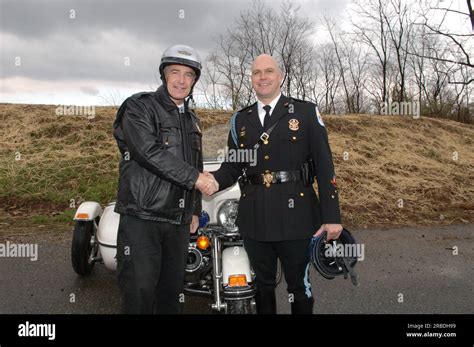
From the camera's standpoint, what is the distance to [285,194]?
276 centimetres

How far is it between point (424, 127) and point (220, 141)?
14.2 meters

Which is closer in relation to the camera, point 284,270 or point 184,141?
point 184,141

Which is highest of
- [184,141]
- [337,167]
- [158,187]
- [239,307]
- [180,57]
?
[180,57]

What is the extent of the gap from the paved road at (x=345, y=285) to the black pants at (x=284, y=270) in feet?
3.07

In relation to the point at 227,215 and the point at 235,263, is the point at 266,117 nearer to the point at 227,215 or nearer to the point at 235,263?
the point at 227,215

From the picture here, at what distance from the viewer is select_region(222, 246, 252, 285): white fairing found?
287cm

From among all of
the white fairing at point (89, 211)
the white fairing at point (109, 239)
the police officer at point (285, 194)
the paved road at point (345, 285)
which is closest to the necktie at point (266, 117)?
the police officer at point (285, 194)

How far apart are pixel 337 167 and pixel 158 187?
8.56 metres

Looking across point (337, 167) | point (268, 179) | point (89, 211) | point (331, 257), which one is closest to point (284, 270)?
point (331, 257)

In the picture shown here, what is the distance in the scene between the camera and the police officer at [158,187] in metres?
2.46

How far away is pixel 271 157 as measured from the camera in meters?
2.79

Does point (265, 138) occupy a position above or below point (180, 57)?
below

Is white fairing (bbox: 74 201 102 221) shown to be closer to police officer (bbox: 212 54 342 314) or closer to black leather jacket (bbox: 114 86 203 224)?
black leather jacket (bbox: 114 86 203 224)

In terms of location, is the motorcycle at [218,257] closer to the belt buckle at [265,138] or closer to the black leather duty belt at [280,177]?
the black leather duty belt at [280,177]
